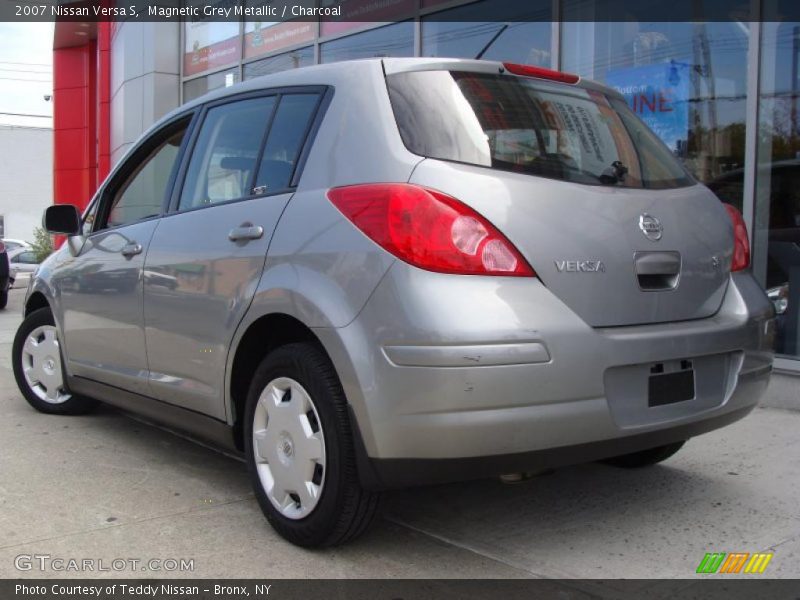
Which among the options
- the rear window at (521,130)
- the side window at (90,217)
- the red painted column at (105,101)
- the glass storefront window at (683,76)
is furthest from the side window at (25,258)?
the rear window at (521,130)

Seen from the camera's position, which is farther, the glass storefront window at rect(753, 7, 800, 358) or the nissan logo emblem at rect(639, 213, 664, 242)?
the glass storefront window at rect(753, 7, 800, 358)

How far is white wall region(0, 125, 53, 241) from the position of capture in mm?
47781

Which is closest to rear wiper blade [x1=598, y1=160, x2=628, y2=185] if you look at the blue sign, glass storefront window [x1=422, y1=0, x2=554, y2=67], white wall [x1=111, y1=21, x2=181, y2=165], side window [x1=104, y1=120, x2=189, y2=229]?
side window [x1=104, y1=120, x2=189, y2=229]

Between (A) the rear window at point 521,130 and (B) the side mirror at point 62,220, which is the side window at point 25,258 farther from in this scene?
(A) the rear window at point 521,130

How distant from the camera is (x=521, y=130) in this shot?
9.82ft

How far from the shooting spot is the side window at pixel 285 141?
10.8 ft

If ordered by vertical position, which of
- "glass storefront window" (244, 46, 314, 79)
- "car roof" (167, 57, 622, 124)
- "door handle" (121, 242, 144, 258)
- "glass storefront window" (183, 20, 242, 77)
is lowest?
"door handle" (121, 242, 144, 258)

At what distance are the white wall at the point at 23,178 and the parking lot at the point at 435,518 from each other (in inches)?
1870

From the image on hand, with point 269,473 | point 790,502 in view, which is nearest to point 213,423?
point 269,473

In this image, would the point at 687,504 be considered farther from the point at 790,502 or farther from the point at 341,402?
the point at 341,402

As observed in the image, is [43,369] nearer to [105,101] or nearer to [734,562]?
[734,562]

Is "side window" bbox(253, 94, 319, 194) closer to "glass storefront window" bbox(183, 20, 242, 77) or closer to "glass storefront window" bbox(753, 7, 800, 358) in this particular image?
"glass storefront window" bbox(753, 7, 800, 358)

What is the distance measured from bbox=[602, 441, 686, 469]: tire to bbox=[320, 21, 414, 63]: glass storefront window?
6.20m

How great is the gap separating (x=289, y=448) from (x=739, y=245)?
1904mm
